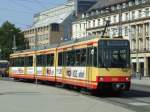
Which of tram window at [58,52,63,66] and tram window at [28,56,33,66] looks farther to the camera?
tram window at [28,56,33,66]

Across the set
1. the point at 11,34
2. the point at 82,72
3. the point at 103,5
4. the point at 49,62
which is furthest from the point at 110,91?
the point at 11,34

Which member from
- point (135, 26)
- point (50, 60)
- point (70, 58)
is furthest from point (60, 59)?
point (135, 26)

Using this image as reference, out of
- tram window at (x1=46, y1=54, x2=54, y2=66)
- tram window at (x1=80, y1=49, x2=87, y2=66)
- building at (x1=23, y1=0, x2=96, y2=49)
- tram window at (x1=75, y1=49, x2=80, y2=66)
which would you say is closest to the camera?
tram window at (x1=80, y1=49, x2=87, y2=66)

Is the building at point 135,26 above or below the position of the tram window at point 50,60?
above

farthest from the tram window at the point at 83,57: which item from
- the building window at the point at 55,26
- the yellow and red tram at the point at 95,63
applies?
the building window at the point at 55,26

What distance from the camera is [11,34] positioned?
520ft

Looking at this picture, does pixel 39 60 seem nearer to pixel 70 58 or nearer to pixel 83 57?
pixel 70 58

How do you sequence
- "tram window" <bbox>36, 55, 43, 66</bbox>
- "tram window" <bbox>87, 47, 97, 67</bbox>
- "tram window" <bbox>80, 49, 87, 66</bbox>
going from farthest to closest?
"tram window" <bbox>36, 55, 43, 66</bbox>, "tram window" <bbox>80, 49, 87, 66</bbox>, "tram window" <bbox>87, 47, 97, 67</bbox>

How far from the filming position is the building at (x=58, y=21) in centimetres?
15000

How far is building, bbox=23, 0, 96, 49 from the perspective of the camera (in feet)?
492

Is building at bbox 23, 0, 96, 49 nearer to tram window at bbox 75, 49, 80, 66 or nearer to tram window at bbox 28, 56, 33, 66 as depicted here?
tram window at bbox 28, 56, 33, 66

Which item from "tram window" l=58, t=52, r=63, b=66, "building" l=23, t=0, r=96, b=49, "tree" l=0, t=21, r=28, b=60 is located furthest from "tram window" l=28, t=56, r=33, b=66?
"tree" l=0, t=21, r=28, b=60

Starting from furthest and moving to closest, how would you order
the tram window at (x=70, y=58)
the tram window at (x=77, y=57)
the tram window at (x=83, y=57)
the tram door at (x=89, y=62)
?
the tram window at (x=70, y=58)
the tram window at (x=77, y=57)
the tram window at (x=83, y=57)
the tram door at (x=89, y=62)

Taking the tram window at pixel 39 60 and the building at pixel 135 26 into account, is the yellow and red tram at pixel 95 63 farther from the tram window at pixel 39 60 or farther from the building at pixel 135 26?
the building at pixel 135 26
